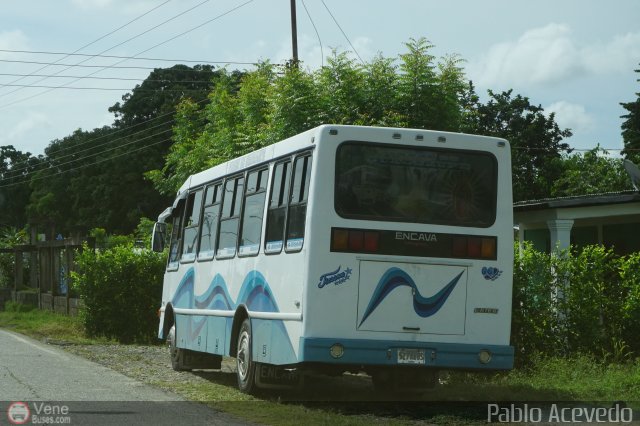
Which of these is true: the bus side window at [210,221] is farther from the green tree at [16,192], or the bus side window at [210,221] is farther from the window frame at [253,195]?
the green tree at [16,192]

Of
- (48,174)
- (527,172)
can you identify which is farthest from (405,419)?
(48,174)

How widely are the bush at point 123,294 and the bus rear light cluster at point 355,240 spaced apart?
13.3 meters

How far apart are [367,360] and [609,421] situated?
8.39ft

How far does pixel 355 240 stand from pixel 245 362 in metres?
2.60

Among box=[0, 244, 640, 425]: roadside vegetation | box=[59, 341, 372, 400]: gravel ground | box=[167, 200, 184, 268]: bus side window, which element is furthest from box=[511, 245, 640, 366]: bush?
box=[167, 200, 184, 268]: bus side window

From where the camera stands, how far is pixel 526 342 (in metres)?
15.6

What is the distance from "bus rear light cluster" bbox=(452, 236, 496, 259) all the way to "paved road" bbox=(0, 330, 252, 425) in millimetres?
3157

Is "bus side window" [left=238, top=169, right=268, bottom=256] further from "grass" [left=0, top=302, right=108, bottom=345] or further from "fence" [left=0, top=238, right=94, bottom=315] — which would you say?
"fence" [left=0, top=238, right=94, bottom=315]

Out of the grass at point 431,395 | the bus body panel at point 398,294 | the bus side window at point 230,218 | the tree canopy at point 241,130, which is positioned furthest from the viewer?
the tree canopy at point 241,130

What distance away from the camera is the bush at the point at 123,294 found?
81.5ft

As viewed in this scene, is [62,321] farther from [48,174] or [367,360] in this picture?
[48,174]

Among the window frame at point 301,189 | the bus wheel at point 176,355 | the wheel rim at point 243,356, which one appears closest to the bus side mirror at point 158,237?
the bus wheel at point 176,355

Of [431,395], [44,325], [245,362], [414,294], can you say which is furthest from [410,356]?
[44,325]

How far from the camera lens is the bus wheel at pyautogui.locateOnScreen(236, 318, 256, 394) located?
532 inches
